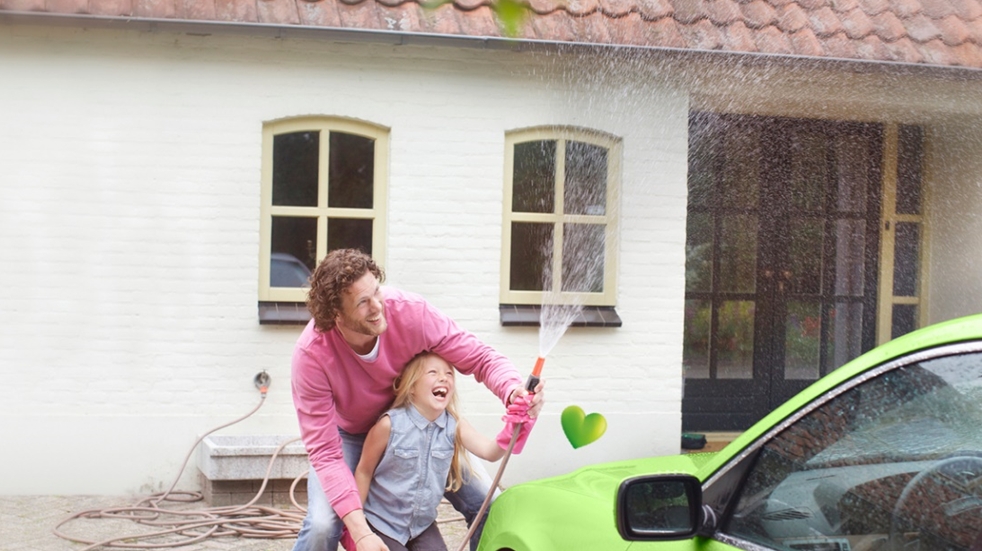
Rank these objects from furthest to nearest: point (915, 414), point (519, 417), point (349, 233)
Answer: point (349, 233)
point (519, 417)
point (915, 414)

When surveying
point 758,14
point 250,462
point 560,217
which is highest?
point 758,14

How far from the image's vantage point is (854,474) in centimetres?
235

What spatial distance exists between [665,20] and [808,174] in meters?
3.04

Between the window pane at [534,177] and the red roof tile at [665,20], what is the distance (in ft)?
3.26

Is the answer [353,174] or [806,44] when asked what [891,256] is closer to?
[806,44]

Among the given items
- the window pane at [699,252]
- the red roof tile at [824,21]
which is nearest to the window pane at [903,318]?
the window pane at [699,252]

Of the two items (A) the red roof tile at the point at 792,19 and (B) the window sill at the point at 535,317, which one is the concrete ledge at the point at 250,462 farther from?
(A) the red roof tile at the point at 792,19

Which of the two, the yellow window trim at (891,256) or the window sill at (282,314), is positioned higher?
the yellow window trim at (891,256)

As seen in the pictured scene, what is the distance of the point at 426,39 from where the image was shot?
8500 millimetres

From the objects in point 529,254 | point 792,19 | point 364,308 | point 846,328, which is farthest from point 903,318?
point 364,308

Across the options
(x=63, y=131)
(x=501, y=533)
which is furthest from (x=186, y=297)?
(x=501, y=533)

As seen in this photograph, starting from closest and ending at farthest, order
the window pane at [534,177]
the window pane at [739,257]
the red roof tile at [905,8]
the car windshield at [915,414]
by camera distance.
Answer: the car windshield at [915,414] → the window pane at [534,177] → the red roof tile at [905,8] → the window pane at [739,257]

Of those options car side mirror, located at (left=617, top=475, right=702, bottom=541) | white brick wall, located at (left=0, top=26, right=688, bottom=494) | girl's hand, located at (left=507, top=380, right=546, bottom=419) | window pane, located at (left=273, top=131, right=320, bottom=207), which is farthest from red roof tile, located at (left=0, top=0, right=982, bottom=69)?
car side mirror, located at (left=617, top=475, right=702, bottom=541)

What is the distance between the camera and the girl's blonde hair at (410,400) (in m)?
4.25
